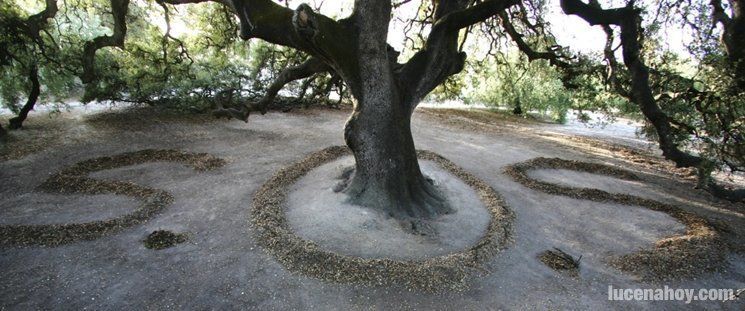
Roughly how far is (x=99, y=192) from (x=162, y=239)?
3331mm

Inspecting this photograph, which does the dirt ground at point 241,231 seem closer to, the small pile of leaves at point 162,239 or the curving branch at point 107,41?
the small pile of leaves at point 162,239

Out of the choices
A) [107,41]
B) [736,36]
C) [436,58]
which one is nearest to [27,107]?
[107,41]

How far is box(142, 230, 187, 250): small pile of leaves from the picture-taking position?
6.27m

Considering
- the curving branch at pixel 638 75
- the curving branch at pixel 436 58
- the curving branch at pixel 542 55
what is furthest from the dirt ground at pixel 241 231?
the curving branch at pixel 436 58

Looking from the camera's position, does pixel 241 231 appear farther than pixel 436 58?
No

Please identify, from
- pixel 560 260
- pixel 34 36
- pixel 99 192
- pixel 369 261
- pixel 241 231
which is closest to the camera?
pixel 369 261

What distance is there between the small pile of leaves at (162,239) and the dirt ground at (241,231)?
0.11 m

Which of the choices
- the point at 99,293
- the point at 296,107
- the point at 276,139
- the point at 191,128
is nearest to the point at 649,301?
the point at 99,293

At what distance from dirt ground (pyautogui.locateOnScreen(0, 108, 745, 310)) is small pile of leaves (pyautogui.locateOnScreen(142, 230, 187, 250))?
114mm

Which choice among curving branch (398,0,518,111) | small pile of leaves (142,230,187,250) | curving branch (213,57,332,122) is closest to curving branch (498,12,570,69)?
curving branch (398,0,518,111)

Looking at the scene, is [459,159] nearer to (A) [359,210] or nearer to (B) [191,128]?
(A) [359,210]

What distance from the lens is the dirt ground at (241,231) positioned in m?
5.23

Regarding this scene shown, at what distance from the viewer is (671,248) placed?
7082 millimetres

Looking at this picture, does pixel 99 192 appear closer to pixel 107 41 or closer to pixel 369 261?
pixel 107 41
